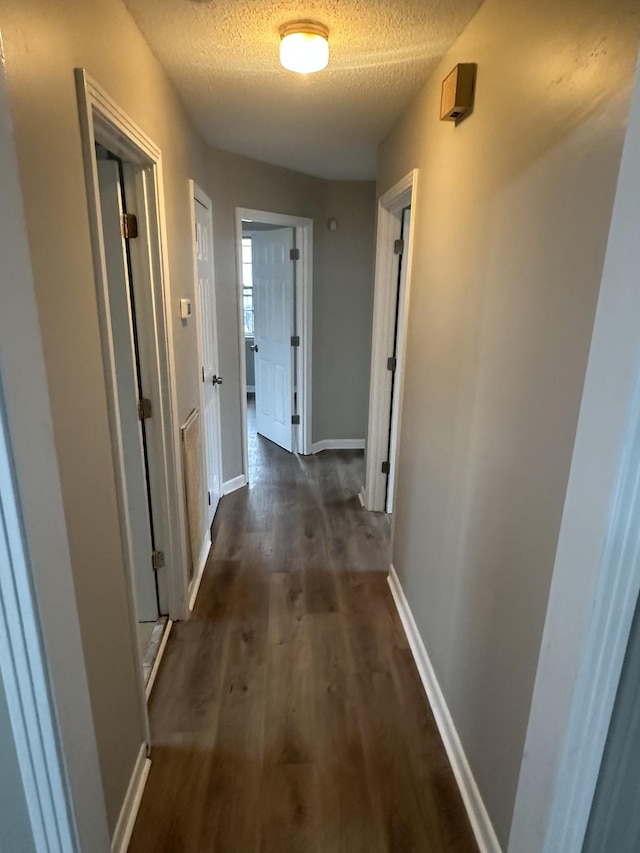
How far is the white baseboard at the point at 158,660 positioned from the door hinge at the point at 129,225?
1685 millimetres

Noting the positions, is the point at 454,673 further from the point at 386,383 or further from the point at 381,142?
the point at 381,142

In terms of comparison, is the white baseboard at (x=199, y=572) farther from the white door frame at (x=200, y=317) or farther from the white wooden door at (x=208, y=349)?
the white wooden door at (x=208, y=349)

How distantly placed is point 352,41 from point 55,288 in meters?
1.44

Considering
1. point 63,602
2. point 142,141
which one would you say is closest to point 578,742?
point 63,602

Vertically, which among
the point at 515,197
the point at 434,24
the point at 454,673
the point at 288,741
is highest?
the point at 434,24

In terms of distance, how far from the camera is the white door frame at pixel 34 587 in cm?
68

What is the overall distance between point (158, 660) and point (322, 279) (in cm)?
322

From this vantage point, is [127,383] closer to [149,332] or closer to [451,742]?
[149,332]

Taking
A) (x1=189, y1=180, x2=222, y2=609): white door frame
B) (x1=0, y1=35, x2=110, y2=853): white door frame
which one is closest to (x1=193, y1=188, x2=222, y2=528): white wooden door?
(x1=189, y1=180, x2=222, y2=609): white door frame

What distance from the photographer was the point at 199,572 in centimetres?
271

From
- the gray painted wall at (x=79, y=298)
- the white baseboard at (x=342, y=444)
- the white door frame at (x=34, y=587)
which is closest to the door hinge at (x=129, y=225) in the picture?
the gray painted wall at (x=79, y=298)

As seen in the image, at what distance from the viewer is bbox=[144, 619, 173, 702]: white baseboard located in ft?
6.47

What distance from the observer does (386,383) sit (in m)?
3.24

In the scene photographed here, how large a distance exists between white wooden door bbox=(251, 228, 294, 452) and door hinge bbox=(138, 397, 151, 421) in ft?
7.79
